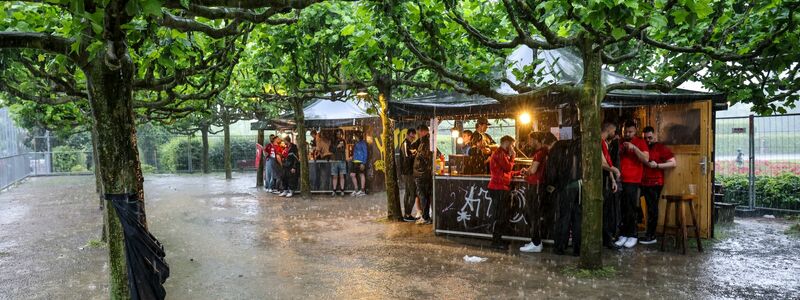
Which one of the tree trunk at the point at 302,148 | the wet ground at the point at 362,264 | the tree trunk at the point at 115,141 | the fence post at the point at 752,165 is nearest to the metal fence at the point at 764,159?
the fence post at the point at 752,165

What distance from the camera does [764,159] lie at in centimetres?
1270

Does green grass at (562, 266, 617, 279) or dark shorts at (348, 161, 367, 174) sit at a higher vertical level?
dark shorts at (348, 161, 367, 174)

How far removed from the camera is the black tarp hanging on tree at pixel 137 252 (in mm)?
4637

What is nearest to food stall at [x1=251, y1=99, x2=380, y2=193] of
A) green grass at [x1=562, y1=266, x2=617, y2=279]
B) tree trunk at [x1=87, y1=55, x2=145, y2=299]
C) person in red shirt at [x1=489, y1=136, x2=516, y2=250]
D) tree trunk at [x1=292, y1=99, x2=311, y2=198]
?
tree trunk at [x1=292, y1=99, x2=311, y2=198]

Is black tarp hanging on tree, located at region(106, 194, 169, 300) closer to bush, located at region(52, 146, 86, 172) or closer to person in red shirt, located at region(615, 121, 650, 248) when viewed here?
person in red shirt, located at region(615, 121, 650, 248)

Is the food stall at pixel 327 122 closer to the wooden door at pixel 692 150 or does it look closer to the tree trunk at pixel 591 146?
the wooden door at pixel 692 150

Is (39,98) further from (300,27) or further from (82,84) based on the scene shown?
(300,27)

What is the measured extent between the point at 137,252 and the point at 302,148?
12540 mm

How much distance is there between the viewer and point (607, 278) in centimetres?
697

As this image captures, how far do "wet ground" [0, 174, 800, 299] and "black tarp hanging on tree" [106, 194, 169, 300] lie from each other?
172cm

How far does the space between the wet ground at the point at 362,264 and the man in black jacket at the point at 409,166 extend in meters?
0.70

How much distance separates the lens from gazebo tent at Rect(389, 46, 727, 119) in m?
9.06

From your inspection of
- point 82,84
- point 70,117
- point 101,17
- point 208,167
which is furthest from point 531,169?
point 208,167

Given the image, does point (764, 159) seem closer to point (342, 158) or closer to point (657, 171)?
point (657, 171)
